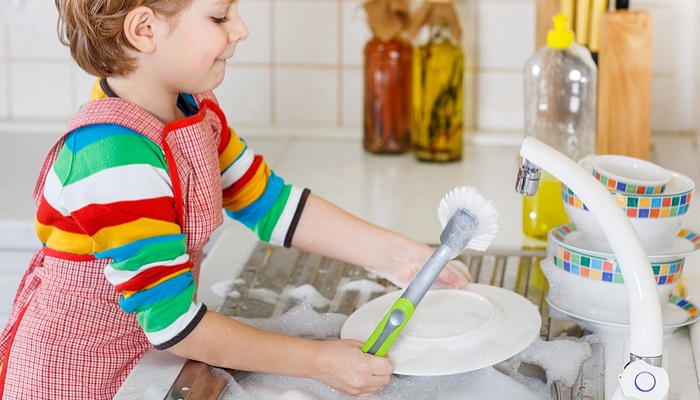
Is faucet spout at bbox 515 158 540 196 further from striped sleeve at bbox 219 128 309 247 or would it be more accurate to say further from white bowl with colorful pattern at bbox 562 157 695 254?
striped sleeve at bbox 219 128 309 247

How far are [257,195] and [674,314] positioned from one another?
1.60 feet

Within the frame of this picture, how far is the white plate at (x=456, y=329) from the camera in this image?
0.98m

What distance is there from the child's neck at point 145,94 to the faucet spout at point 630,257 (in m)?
0.42

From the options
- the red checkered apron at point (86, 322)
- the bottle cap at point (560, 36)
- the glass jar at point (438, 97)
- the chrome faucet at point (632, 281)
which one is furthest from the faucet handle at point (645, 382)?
the glass jar at point (438, 97)

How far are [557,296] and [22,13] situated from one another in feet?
4.13

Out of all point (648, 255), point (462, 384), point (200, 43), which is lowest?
point (462, 384)

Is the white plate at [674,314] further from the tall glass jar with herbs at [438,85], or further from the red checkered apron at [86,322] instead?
the tall glass jar with herbs at [438,85]

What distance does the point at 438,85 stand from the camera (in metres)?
1.73

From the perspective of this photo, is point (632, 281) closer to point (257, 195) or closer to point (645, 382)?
point (645, 382)

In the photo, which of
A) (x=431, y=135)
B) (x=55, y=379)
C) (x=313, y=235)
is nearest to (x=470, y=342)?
(x=313, y=235)

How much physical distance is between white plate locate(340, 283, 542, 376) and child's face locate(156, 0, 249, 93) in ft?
0.99

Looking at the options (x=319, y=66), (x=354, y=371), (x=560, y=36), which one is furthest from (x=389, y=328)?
(x=319, y=66)

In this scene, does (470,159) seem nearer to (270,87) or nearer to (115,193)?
(270,87)

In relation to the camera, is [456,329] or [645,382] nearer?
[645,382]
